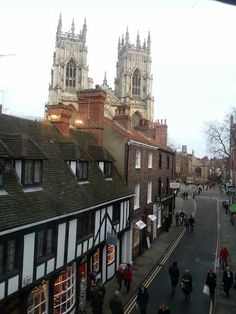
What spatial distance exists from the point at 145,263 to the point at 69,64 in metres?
77.8

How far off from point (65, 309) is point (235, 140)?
2948cm

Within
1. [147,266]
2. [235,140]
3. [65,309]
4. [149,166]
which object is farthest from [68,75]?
[65,309]

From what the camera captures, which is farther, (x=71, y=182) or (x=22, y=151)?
(x=71, y=182)

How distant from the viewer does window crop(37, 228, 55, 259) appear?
10844 mm

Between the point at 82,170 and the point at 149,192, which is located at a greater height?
the point at 82,170

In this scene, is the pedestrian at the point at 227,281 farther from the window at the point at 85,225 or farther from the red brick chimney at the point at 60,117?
the red brick chimney at the point at 60,117

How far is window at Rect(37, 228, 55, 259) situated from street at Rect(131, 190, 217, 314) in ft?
16.4

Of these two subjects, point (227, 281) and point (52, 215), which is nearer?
point (52, 215)

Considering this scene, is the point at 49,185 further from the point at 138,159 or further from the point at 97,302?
the point at 138,159

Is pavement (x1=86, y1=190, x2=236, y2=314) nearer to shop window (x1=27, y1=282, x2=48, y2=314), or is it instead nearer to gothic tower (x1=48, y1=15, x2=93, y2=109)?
shop window (x1=27, y1=282, x2=48, y2=314)

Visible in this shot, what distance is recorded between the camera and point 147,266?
20.4m

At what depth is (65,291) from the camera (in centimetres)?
1284

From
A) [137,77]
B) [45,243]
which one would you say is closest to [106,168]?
[45,243]

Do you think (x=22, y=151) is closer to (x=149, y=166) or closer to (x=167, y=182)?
(x=149, y=166)
